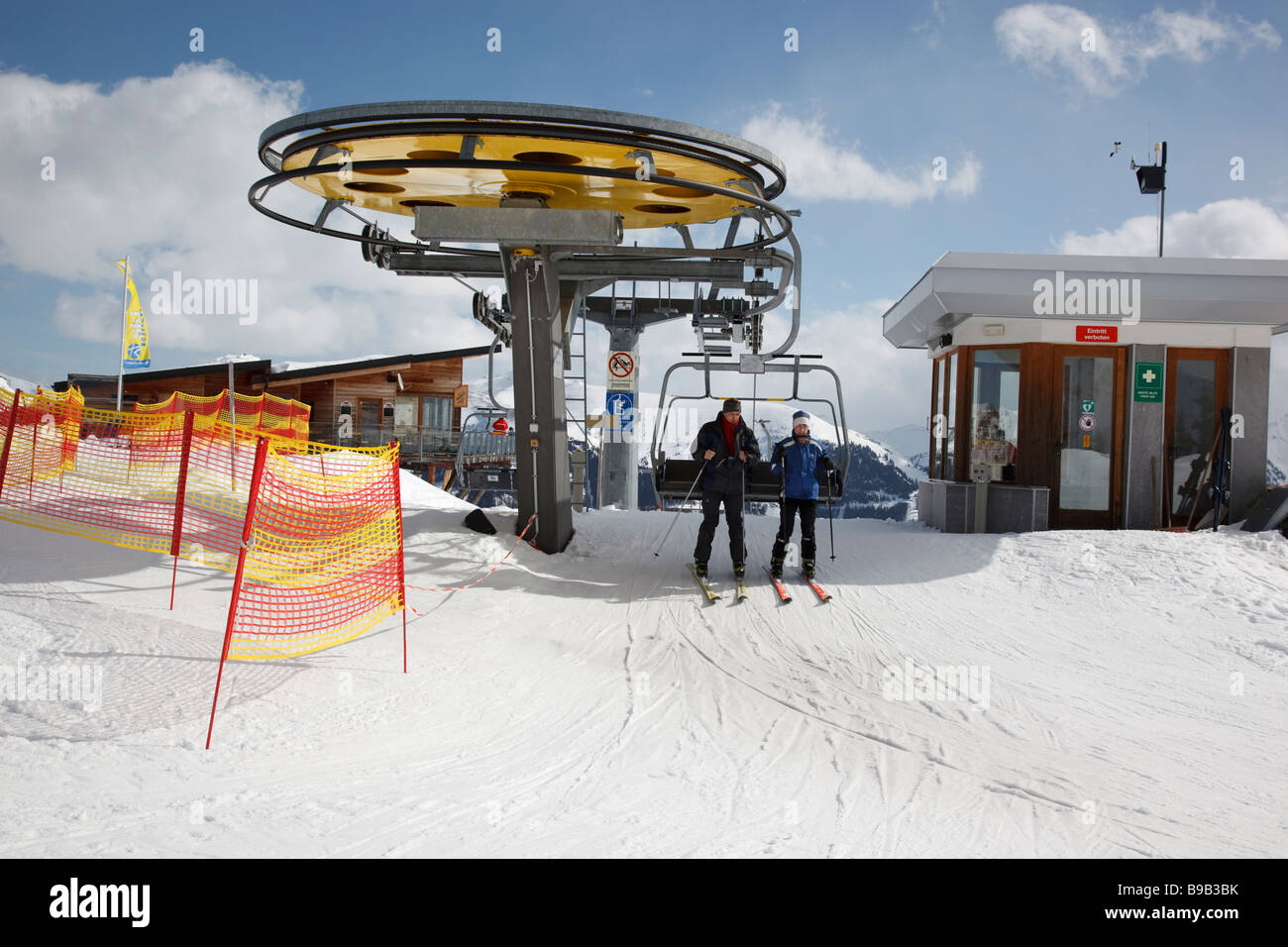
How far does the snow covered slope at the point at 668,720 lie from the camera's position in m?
3.62

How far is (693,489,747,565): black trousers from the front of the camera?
9211 millimetres

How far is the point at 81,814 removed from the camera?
3.49 meters

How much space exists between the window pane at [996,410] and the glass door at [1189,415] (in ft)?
6.89

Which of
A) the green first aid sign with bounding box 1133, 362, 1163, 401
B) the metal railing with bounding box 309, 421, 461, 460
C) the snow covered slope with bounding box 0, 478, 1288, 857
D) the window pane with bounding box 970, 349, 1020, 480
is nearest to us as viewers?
the snow covered slope with bounding box 0, 478, 1288, 857

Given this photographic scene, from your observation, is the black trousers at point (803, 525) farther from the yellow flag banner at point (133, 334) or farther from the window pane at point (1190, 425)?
the yellow flag banner at point (133, 334)

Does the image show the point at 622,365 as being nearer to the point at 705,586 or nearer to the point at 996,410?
the point at 996,410

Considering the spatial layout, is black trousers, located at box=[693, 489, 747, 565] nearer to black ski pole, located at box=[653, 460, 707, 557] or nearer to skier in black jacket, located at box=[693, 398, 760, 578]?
Answer: skier in black jacket, located at box=[693, 398, 760, 578]

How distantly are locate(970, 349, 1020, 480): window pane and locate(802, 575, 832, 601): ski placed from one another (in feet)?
17.0

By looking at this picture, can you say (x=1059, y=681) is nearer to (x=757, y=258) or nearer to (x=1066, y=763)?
(x=1066, y=763)

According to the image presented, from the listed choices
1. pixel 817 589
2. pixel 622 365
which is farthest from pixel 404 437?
pixel 817 589

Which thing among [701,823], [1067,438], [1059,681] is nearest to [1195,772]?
[1059,681]

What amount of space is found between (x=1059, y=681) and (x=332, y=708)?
506 centimetres

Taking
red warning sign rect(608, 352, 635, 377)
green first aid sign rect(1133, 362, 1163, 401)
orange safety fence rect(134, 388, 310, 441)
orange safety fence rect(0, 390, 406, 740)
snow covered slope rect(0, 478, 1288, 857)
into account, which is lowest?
snow covered slope rect(0, 478, 1288, 857)

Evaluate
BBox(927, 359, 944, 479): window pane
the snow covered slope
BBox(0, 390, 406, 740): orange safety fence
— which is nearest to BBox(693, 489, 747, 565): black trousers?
the snow covered slope
